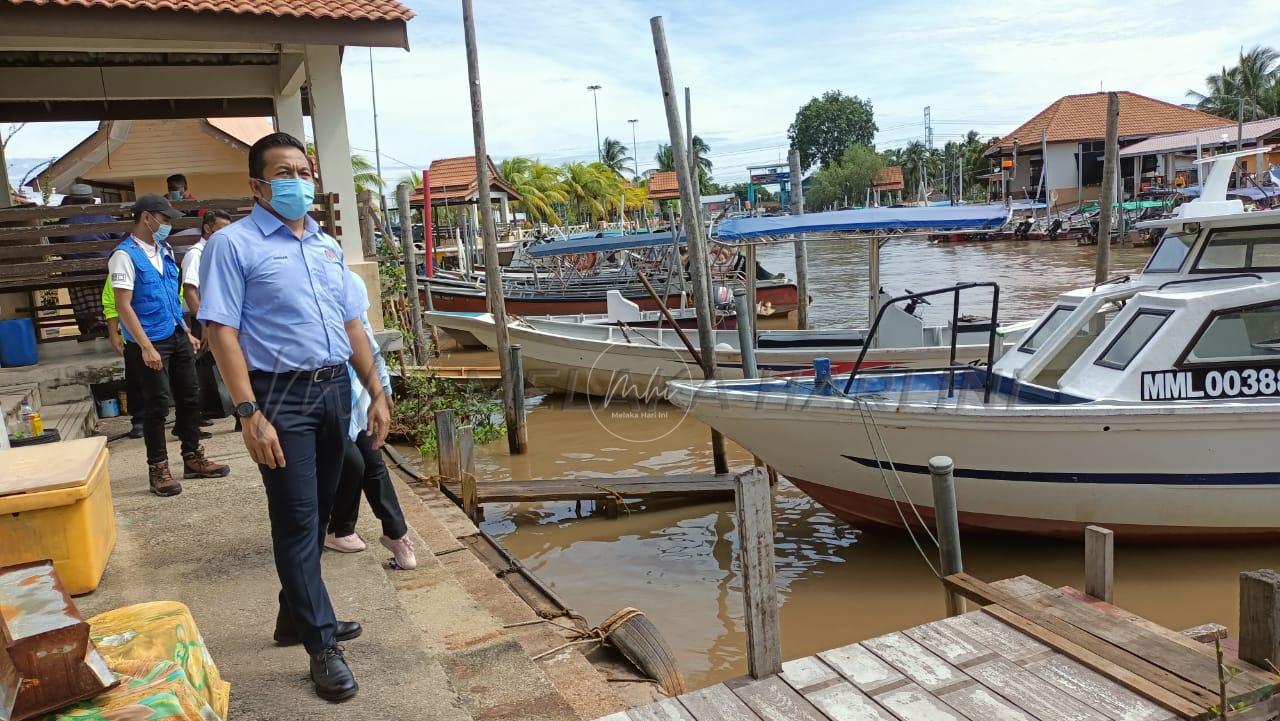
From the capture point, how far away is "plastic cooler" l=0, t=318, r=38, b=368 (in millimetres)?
8227

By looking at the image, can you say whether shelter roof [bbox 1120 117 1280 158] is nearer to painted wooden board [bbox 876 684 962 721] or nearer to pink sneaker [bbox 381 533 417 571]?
painted wooden board [bbox 876 684 962 721]

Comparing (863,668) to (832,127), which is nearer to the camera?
(863,668)

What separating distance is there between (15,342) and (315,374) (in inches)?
263

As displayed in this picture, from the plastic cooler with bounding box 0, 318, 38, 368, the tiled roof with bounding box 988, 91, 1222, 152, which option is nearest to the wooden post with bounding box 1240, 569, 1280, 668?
the plastic cooler with bounding box 0, 318, 38, 368

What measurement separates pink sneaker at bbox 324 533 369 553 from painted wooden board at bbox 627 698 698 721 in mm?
1817

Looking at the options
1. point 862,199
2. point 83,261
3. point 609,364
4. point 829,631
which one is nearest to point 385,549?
point 829,631

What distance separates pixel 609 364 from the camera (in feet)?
44.6

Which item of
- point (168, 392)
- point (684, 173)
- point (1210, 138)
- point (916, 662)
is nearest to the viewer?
point (916, 662)

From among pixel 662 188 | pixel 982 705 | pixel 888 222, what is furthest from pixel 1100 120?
pixel 982 705

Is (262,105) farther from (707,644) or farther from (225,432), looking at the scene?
(707,644)

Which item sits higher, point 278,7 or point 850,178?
point 850,178

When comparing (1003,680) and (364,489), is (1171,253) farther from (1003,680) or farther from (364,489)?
(364,489)

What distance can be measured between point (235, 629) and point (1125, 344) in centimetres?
604

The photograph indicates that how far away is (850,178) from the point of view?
8850 centimetres
